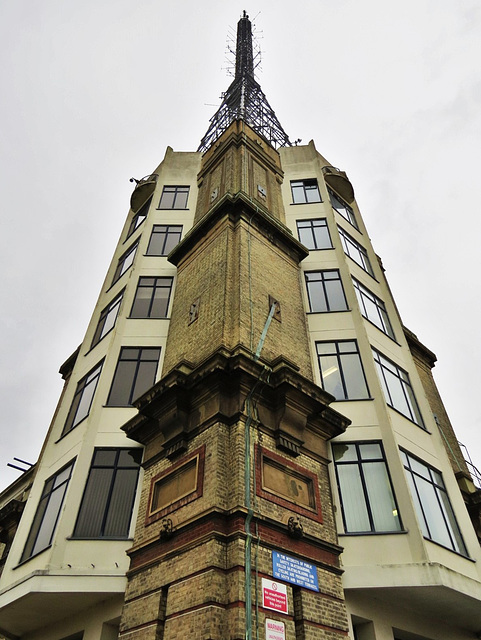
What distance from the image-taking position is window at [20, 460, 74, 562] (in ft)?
43.0

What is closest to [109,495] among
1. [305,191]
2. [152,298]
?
[152,298]

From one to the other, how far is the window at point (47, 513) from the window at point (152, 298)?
5853 millimetres

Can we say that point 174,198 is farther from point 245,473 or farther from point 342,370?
point 245,473

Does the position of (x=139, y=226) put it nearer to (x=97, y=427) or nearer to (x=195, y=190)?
(x=195, y=190)

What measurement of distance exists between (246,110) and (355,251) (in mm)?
14813

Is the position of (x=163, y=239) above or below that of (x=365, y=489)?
above

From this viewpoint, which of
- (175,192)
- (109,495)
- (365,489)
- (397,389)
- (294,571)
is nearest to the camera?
(294,571)

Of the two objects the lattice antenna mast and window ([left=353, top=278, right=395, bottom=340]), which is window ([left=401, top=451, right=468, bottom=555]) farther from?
the lattice antenna mast

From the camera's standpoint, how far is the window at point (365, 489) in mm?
12367

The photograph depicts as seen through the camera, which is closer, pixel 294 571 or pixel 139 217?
pixel 294 571

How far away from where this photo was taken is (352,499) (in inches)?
504

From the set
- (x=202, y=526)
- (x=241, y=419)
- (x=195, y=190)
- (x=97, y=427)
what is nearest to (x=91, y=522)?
(x=97, y=427)

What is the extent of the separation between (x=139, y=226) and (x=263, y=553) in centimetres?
1688

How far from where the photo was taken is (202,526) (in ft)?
32.8
